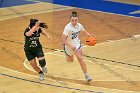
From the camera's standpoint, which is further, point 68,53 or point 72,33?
point 68,53

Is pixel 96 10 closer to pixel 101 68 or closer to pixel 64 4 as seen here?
pixel 64 4

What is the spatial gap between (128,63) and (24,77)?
3.09 m

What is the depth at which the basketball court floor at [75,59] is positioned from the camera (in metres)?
11.2

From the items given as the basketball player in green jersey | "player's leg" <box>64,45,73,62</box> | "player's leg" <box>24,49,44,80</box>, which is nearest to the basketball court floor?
"player's leg" <box>24,49,44,80</box>

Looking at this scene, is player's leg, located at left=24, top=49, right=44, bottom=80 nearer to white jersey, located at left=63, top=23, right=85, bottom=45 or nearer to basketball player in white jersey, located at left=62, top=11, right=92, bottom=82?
basketball player in white jersey, located at left=62, top=11, right=92, bottom=82

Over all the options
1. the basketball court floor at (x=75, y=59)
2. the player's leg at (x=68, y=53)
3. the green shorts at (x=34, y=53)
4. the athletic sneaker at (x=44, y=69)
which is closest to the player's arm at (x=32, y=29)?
the green shorts at (x=34, y=53)

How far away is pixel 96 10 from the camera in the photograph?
2167 centimetres

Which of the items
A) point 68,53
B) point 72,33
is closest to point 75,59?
point 68,53

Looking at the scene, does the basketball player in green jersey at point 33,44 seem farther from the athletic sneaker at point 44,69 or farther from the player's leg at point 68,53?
the player's leg at point 68,53

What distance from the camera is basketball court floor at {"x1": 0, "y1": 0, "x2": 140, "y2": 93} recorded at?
36.8 feet

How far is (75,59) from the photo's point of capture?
1359 cm

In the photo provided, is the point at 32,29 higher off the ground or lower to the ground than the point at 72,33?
higher

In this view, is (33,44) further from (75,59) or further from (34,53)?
(75,59)

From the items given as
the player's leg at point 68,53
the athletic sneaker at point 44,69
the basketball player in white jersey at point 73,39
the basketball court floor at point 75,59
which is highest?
the basketball player in white jersey at point 73,39
